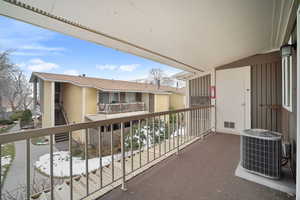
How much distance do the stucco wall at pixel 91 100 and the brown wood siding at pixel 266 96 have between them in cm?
860

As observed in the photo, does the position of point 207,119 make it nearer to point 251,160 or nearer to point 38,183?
point 251,160

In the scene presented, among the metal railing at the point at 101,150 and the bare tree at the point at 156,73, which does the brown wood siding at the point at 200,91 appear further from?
the bare tree at the point at 156,73

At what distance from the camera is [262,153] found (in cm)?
203

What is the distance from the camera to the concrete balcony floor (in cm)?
175

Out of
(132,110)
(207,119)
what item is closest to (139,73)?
(132,110)

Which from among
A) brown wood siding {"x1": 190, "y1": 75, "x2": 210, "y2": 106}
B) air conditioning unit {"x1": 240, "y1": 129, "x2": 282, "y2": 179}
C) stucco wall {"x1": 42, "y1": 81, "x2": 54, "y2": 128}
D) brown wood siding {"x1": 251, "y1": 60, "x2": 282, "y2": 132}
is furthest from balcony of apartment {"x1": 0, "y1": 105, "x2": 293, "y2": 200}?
stucco wall {"x1": 42, "y1": 81, "x2": 54, "y2": 128}

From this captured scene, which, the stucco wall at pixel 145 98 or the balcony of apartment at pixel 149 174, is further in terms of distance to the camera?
the stucco wall at pixel 145 98

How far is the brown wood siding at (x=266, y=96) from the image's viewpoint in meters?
3.98

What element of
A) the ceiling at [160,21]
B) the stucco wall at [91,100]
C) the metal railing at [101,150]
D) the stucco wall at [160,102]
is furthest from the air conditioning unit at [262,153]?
the stucco wall at [160,102]

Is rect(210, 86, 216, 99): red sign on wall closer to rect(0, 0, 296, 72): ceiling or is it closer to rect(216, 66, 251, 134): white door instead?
rect(216, 66, 251, 134): white door

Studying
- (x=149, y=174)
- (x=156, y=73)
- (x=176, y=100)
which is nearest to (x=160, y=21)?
(x=149, y=174)

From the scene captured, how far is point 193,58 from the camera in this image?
3932mm

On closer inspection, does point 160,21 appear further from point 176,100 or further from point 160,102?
point 176,100

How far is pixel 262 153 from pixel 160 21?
221 centimetres
